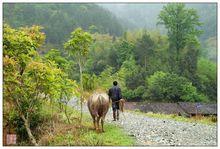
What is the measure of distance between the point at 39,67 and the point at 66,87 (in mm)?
1581

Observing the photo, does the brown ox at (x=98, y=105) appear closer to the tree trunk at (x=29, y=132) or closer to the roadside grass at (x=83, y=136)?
the roadside grass at (x=83, y=136)

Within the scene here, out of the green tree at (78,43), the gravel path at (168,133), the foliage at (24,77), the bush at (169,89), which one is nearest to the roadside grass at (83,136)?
the gravel path at (168,133)

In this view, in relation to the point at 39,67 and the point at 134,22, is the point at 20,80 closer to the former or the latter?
the point at 39,67

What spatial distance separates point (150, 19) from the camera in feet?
378

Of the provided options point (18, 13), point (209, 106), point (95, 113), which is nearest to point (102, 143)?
point (95, 113)

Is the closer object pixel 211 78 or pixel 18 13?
pixel 211 78

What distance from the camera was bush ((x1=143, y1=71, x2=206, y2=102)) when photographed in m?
39.5

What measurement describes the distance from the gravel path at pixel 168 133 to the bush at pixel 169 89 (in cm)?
2380

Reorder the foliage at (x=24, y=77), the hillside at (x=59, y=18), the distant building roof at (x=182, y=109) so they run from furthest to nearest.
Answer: the hillside at (x=59, y=18), the distant building roof at (x=182, y=109), the foliage at (x=24, y=77)

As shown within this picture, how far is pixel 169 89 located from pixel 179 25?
7.96 meters

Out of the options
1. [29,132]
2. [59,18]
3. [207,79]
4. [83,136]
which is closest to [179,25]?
[207,79]

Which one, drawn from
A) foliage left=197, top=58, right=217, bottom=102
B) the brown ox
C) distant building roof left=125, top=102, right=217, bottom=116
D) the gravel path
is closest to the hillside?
foliage left=197, top=58, right=217, bottom=102

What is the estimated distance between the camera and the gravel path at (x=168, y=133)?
40.6ft

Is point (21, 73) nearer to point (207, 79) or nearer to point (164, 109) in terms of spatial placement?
point (164, 109)
